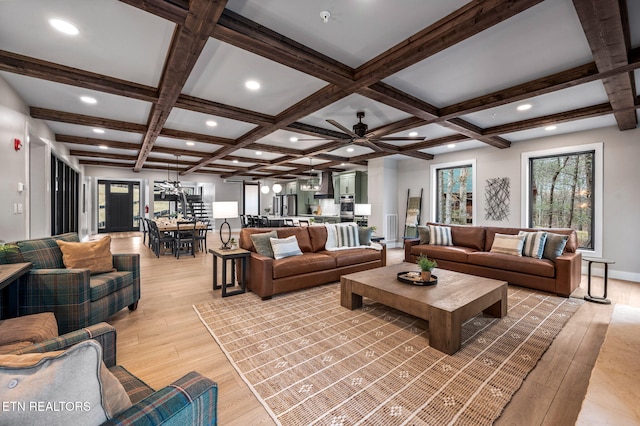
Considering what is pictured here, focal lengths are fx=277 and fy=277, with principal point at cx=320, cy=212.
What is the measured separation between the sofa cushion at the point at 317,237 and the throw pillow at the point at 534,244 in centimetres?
313

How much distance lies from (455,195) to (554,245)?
11.0 feet

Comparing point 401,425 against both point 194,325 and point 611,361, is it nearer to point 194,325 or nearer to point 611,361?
point 611,361

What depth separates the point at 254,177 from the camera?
40.2 ft

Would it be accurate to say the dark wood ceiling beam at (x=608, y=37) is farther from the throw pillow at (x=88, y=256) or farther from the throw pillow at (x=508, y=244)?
the throw pillow at (x=88, y=256)

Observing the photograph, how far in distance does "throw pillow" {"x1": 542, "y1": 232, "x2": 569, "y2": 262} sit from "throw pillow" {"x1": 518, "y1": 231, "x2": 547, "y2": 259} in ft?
0.18

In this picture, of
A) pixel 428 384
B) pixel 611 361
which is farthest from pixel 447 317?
pixel 611 361

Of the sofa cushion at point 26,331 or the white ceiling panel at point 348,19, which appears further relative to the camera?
the white ceiling panel at point 348,19

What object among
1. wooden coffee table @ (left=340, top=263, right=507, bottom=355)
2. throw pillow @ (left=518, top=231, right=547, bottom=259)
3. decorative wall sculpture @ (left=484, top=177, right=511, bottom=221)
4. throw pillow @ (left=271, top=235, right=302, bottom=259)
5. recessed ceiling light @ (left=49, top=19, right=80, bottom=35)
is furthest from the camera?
decorative wall sculpture @ (left=484, top=177, right=511, bottom=221)

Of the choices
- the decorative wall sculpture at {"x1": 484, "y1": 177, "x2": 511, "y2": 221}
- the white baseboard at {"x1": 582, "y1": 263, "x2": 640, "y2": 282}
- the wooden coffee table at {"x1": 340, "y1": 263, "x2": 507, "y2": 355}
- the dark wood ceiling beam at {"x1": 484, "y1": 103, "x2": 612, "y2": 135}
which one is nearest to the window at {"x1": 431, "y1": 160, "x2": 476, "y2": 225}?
the decorative wall sculpture at {"x1": 484, "y1": 177, "x2": 511, "y2": 221}

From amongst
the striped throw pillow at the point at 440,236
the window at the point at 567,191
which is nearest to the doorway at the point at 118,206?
the striped throw pillow at the point at 440,236

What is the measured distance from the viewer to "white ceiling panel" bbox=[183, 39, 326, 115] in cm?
270

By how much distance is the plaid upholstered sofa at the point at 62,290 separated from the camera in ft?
7.45

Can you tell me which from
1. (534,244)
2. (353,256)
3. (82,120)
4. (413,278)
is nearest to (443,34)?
(413,278)

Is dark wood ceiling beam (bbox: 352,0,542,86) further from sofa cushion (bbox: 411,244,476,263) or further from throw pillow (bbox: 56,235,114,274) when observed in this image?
sofa cushion (bbox: 411,244,476,263)
